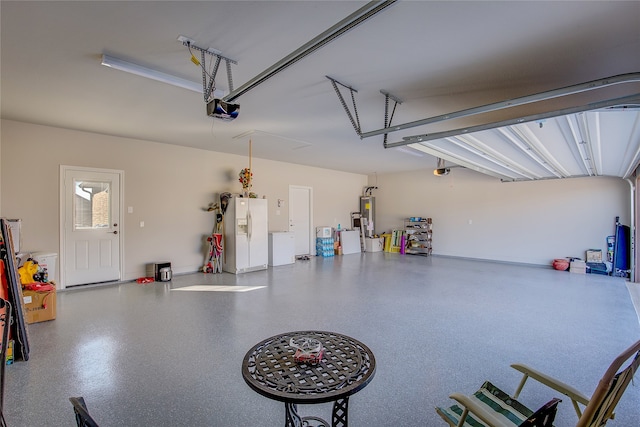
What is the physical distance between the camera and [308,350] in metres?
1.67

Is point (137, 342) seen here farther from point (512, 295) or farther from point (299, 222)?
point (299, 222)

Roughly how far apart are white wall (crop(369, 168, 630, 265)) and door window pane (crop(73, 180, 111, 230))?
26.9ft

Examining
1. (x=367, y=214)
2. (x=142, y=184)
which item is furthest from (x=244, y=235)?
(x=367, y=214)

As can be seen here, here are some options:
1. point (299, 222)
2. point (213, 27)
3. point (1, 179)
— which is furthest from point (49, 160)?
point (299, 222)

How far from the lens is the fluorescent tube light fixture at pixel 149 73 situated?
2.82 m

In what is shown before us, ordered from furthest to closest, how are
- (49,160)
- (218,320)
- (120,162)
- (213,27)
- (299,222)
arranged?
(299,222) → (120,162) → (49,160) → (218,320) → (213,27)

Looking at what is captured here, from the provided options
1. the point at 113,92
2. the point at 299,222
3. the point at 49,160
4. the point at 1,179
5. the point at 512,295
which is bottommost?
the point at 512,295

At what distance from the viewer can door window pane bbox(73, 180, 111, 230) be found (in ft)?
17.8

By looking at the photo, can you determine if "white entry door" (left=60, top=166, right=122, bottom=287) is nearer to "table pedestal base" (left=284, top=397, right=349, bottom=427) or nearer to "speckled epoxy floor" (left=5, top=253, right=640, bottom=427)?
"speckled epoxy floor" (left=5, top=253, right=640, bottom=427)

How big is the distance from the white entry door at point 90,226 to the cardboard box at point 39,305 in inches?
66.3

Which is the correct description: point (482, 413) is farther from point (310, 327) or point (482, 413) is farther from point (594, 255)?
point (594, 255)

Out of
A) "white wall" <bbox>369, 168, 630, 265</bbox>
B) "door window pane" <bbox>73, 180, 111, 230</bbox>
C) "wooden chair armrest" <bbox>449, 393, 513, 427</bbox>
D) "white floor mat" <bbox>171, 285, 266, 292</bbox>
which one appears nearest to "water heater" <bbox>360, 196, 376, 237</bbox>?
"white wall" <bbox>369, 168, 630, 265</bbox>

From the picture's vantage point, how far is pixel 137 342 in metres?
3.25

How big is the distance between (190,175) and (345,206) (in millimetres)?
5413
